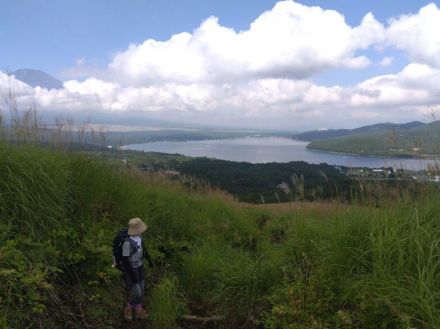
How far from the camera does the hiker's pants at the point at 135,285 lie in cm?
438

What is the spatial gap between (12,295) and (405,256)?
3530mm

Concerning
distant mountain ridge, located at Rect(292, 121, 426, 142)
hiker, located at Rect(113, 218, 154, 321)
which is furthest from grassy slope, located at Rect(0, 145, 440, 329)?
distant mountain ridge, located at Rect(292, 121, 426, 142)

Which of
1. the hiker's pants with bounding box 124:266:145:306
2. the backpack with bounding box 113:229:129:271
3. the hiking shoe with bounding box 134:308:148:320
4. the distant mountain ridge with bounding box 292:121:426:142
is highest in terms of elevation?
the distant mountain ridge with bounding box 292:121:426:142

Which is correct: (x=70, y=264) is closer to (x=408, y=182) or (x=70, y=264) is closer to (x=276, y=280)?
(x=276, y=280)

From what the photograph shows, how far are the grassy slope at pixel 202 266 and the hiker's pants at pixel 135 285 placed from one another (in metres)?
0.18

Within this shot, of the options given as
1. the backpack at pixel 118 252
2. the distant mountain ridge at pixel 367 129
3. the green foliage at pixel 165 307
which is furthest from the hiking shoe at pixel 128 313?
the distant mountain ridge at pixel 367 129

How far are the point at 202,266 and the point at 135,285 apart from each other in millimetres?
1119

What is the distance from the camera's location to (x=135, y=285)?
14.5 ft

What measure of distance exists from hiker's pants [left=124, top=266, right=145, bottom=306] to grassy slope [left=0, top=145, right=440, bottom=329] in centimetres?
18

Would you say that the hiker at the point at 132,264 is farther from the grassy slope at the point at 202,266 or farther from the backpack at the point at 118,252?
the grassy slope at the point at 202,266

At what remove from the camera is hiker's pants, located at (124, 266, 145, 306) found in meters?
4.38

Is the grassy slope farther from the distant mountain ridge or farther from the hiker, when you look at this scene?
the distant mountain ridge

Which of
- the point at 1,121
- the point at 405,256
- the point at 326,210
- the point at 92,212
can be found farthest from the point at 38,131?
the point at 405,256

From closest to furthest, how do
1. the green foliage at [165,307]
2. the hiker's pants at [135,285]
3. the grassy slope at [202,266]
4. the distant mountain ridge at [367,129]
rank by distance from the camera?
1. the grassy slope at [202,266]
2. the green foliage at [165,307]
3. the hiker's pants at [135,285]
4. the distant mountain ridge at [367,129]
